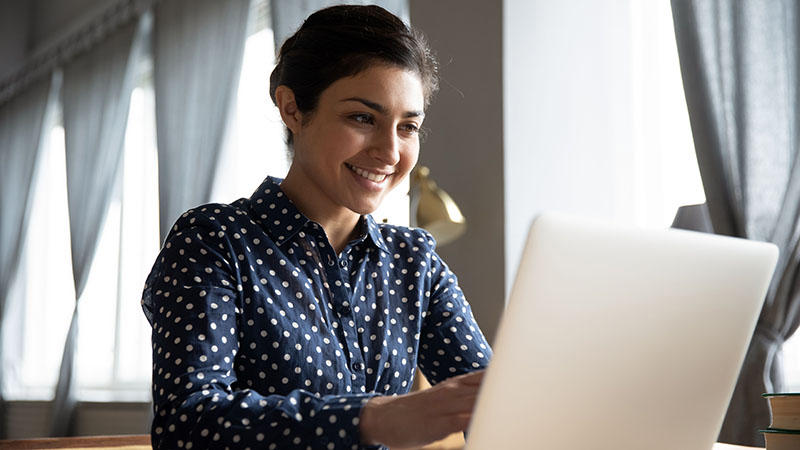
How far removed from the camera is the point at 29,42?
22.4 ft

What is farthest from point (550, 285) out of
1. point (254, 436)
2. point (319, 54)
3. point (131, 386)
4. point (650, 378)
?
point (131, 386)

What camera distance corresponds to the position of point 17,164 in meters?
6.70

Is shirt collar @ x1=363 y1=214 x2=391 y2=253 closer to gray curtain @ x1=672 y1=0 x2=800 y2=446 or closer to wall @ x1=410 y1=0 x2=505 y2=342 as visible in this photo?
gray curtain @ x1=672 y1=0 x2=800 y2=446

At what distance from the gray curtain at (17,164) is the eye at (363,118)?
5634 millimetres

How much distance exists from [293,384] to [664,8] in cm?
247

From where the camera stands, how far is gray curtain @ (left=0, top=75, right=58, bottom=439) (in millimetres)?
6449

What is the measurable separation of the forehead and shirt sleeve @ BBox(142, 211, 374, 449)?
0.28 metres

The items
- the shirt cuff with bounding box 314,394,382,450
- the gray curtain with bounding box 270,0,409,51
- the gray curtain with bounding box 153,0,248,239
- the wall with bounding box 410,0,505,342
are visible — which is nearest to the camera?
the shirt cuff with bounding box 314,394,382,450

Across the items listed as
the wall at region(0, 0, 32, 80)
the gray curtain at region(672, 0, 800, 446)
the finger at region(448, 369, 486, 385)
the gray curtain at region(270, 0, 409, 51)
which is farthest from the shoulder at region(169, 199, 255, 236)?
the wall at region(0, 0, 32, 80)

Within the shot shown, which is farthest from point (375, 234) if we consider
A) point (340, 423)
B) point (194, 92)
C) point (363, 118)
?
point (194, 92)

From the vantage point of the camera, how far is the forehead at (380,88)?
4.34ft

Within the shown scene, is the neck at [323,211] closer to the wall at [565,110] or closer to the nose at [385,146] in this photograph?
the nose at [385,146]

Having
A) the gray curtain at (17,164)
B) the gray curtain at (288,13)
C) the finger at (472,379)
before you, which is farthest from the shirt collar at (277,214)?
the gray curtain at (17,164)

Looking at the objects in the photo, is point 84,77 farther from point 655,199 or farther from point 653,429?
point 653,429
